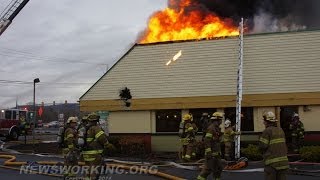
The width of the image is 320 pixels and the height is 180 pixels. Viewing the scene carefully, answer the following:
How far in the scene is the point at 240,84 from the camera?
18094 mm

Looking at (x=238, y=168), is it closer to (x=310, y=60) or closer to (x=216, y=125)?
(x=216, y=125)

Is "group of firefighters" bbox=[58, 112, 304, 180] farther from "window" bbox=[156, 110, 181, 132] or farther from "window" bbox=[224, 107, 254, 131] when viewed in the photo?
"window" bbox=[156, 110, 181, 132]

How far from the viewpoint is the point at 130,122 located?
21.5 meters

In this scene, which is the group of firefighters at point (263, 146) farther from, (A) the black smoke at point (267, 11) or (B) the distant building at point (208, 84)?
(A) the black smoke at point (267, 11)

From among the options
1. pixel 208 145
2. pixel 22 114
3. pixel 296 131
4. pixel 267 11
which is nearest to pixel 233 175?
pixel 208 145

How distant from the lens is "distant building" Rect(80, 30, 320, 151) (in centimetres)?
1889

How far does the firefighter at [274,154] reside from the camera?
27.4ft

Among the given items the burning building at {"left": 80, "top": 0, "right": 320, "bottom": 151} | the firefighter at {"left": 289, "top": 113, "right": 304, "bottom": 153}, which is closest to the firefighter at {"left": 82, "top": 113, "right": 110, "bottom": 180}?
the firefighter at {"left": 289, "top": 113, "right": 304, "bottom": 153}

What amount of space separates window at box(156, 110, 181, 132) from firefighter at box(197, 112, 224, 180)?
10.4m

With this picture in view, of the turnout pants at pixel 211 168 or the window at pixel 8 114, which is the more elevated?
the window at pixel 8 114

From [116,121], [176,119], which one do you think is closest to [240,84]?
[176,119]

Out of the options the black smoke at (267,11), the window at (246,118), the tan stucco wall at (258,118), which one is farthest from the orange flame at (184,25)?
the tan stucco wall at (258,118)

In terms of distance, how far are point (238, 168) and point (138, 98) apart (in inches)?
332

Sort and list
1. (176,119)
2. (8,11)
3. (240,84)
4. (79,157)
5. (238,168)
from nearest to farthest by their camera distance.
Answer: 1. (79,157)
2. (238,168)
3. (240,84)
4. (176,119)
5. (8,11)
